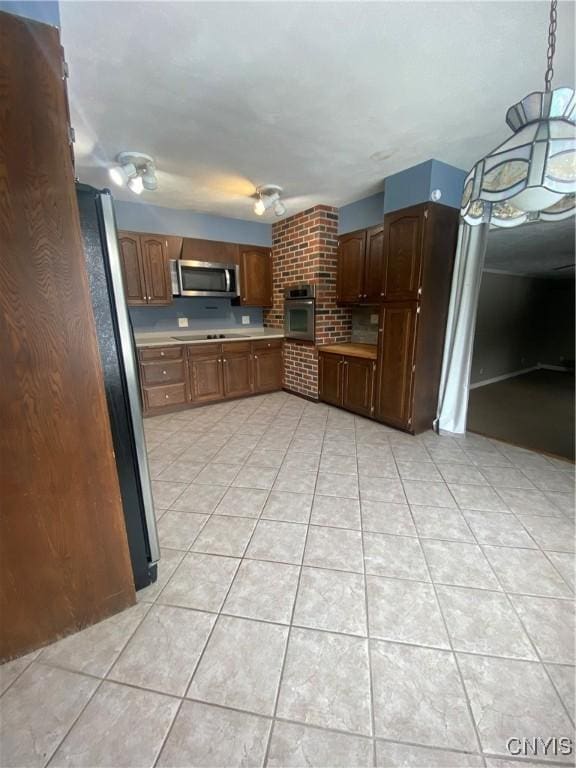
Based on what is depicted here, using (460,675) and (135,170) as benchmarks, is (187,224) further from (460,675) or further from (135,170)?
(460,675)

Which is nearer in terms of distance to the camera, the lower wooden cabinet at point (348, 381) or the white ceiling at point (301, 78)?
the white ceiling at point (301, 78)

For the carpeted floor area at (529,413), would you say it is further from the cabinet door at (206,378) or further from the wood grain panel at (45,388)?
the wood grain panel at (45,388)

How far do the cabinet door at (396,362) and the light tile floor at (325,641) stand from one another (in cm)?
102

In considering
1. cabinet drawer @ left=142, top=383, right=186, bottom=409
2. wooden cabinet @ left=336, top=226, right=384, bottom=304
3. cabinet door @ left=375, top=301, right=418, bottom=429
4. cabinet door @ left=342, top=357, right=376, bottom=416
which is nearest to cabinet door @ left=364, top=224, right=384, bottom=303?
wooden cabinet @ left=336, top=226, right=384, bottom=304

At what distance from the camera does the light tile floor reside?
94cm

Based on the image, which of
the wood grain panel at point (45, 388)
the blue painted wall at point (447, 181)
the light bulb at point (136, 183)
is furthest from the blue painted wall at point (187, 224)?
the wood grain panel at point (45, 388)

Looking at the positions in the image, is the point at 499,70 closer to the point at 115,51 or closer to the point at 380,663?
the point at 115,51

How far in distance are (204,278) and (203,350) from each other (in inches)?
37.4

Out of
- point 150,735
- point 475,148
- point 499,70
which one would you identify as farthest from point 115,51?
point 150,735

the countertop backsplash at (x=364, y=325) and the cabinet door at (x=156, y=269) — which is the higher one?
the cabinet door at (x=156, y=269)

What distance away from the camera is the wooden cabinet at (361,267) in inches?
130

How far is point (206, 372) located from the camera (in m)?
4.04

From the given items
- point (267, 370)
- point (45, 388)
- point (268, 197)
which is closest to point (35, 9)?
point (45, 388)

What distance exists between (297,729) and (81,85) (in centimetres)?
312
